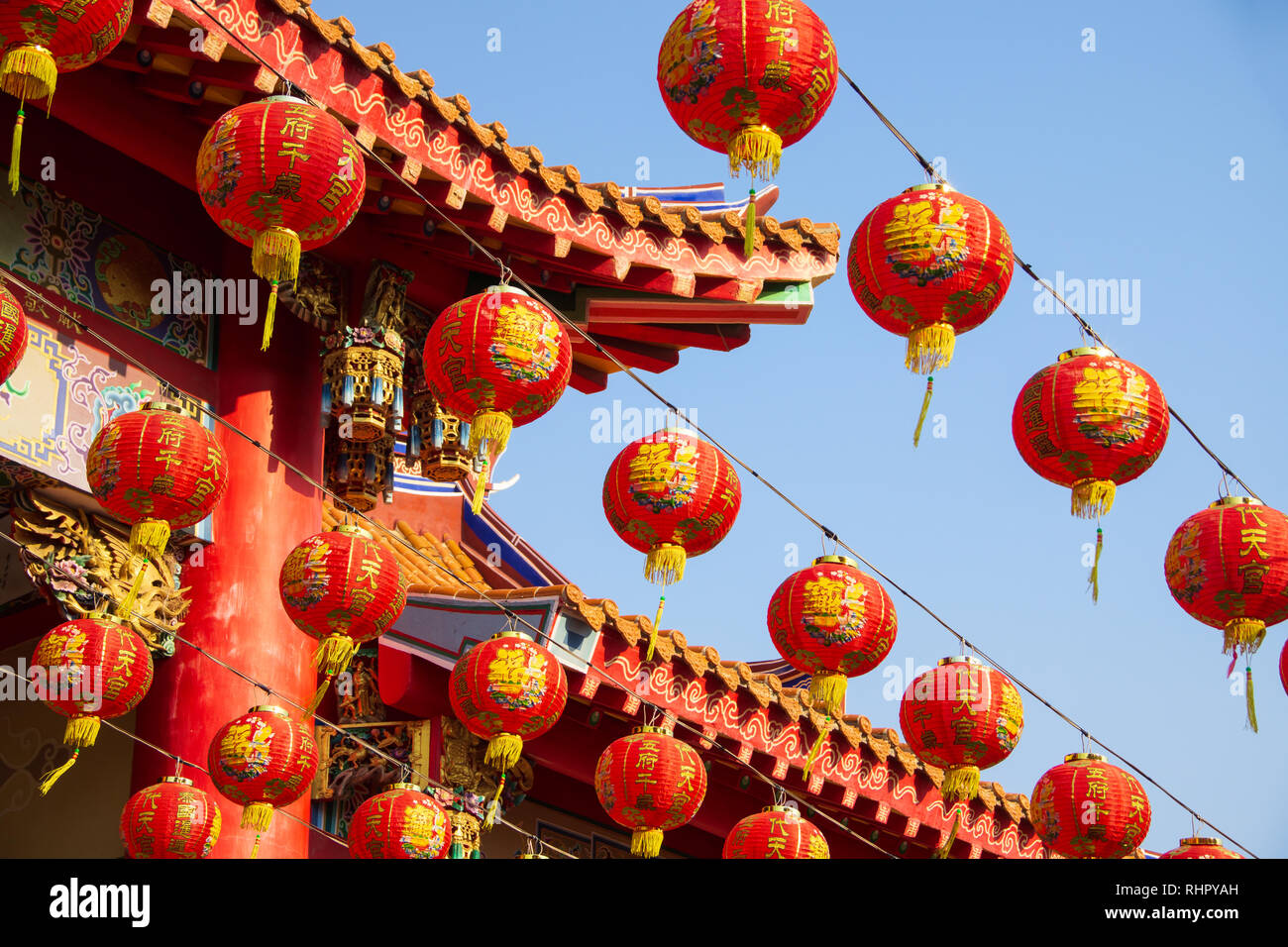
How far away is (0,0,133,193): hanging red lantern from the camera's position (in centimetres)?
526

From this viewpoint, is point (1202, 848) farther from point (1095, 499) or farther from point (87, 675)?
point (87, 675)

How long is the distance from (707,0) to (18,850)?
647cm

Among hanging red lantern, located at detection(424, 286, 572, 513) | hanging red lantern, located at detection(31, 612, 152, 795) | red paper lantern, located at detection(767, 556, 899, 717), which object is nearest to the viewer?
hanging red lantern, located at detection(424, 286, 572, 513)

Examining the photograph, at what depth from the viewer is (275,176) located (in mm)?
5746

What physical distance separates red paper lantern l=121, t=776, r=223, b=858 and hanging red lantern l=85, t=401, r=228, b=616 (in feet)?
3.38

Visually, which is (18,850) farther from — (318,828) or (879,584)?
(879,584)

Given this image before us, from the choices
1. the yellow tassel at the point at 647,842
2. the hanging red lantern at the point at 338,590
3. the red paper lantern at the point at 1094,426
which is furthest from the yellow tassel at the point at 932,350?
the yellow tassel at the point at 647,842

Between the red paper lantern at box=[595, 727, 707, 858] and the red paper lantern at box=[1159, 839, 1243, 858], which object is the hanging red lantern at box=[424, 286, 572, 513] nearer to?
the red paper lantern at box=[595, 727, 707, 858]

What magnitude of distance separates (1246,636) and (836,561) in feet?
5.98

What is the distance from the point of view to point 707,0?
562 cm

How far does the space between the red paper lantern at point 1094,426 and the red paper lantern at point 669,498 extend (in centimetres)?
128

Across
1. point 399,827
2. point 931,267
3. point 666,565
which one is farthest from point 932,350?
point 399,827

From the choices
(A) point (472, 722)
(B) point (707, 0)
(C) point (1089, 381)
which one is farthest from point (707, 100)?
(A) point (472, 722)

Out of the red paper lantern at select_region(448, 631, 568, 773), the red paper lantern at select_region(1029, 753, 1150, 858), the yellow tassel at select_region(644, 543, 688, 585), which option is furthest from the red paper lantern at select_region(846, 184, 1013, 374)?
the red paper lantern at select_region(1029, 753, 1150, 858)
